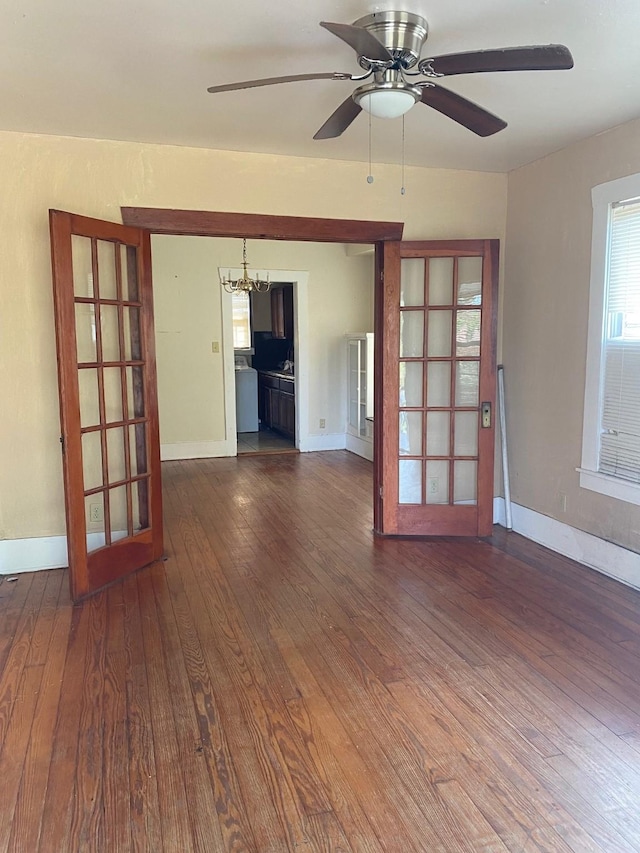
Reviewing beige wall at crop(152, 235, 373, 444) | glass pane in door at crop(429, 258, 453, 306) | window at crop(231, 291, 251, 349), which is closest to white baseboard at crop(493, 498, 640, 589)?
glass pane in door at crop(429, 258, 453, 306)

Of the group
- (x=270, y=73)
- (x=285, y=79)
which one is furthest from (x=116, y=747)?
(x=270, y=73)

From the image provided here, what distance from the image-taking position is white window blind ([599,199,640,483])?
130 inches

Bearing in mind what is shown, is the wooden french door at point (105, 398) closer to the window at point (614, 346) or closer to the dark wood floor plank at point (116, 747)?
the dark wood floor plank at point (116, 747)

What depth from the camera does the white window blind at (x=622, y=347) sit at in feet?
10.9

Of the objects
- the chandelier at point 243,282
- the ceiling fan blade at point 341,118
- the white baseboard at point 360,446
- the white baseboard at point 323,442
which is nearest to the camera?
the ceiling fan blade at point 341,118

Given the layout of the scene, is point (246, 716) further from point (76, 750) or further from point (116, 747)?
point (76, 750)

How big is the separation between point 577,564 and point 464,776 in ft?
7.14

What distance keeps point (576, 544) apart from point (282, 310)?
6088 millimetres

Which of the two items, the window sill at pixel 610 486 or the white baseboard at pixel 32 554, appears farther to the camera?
the white baseboard at pixel 32 554

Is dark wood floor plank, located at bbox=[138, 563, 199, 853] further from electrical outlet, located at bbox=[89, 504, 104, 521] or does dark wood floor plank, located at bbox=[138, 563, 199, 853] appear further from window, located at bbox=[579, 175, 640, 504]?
window, located at bbox=[579, 175, 640, 504]

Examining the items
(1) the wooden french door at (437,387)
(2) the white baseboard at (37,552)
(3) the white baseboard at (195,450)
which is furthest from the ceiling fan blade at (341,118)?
(3) the white baseboard at (195,450)

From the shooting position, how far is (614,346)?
3467 mm

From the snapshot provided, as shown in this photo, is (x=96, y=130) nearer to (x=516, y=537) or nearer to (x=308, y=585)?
(x=308, y=585)

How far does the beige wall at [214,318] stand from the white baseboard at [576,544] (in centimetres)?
365
